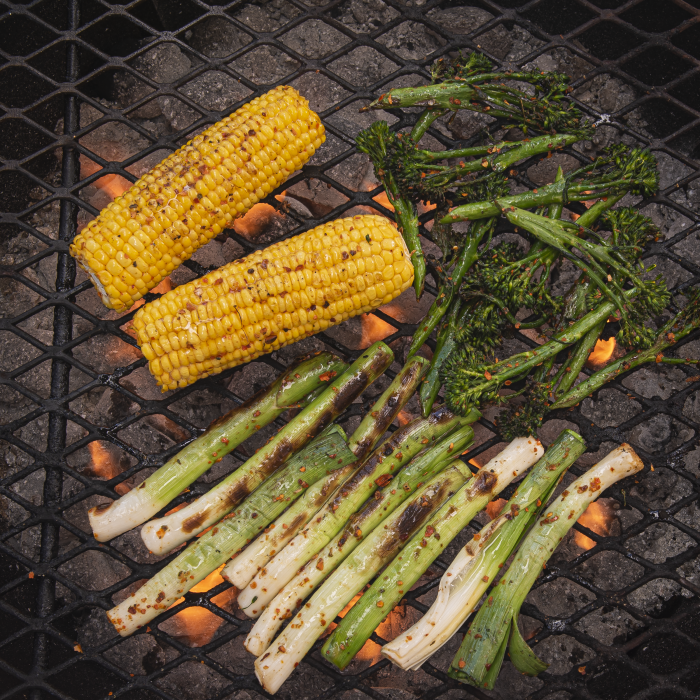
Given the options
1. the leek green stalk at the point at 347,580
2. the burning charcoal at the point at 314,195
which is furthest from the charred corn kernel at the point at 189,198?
Answer: the leek green stalk at the point at 347,580

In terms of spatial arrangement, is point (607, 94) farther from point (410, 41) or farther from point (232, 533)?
point (232, 533)

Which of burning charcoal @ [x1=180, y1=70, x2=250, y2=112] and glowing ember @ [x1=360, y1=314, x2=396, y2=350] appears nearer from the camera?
glowing ember @ [x1=360, y1=314, x2=396, y2=350]

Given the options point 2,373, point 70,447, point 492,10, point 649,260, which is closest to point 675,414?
point 649,260

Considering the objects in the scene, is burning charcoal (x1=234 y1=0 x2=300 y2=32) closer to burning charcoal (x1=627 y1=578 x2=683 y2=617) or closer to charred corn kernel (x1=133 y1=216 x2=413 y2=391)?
charred corn kernel (x1=133 y1=216 x2=413 y2=391)

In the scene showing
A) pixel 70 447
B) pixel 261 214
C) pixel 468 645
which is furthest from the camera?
pixel 261 214

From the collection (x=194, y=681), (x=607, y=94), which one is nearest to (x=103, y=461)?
(x=194, y=681)

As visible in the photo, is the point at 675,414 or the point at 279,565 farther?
the point at 675,414

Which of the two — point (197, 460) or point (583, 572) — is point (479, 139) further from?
point (583, 572)

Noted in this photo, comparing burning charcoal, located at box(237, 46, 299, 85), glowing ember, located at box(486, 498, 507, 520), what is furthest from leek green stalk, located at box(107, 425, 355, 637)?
burning charcoal, located at box(237, 46, 299, 85)
